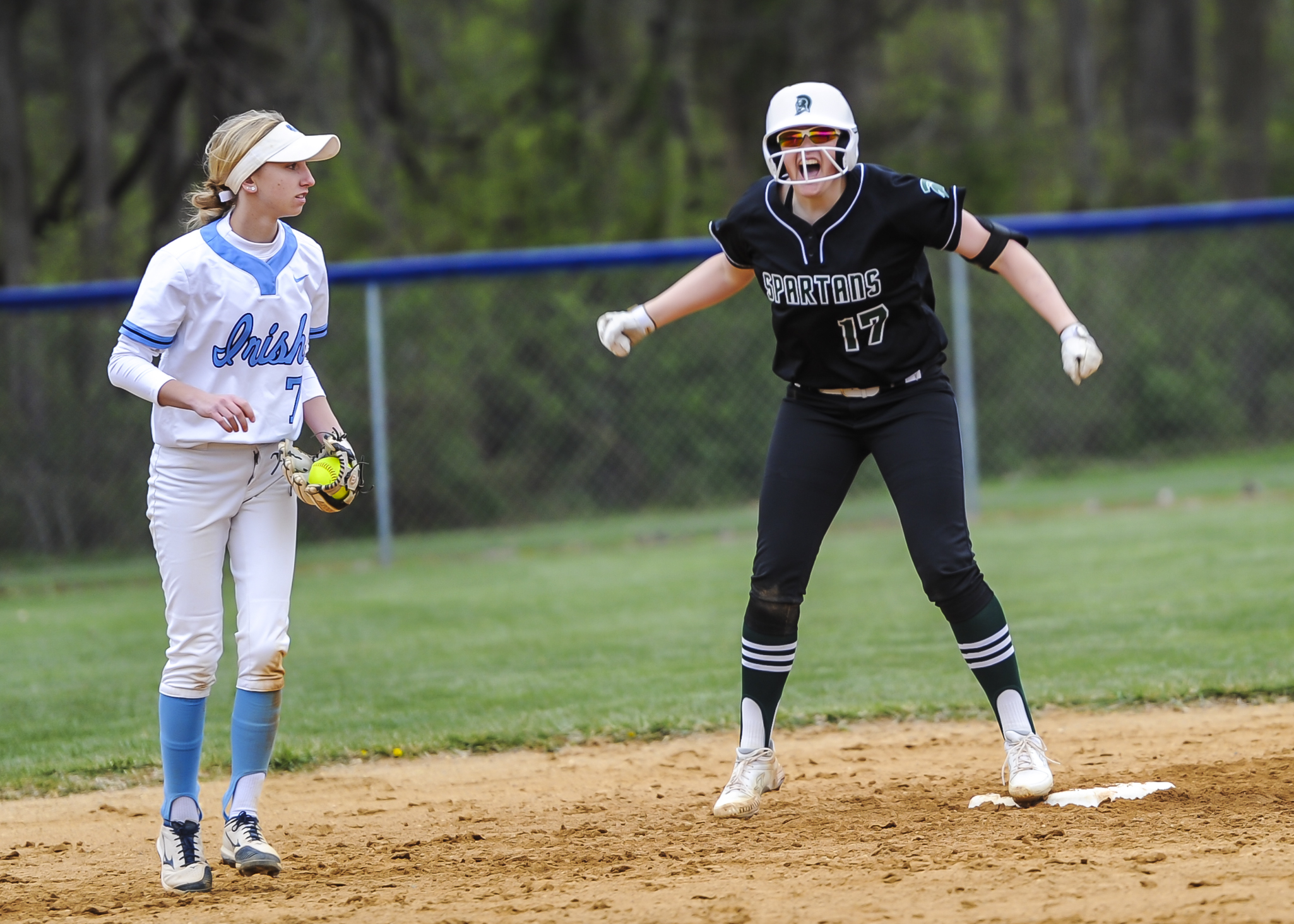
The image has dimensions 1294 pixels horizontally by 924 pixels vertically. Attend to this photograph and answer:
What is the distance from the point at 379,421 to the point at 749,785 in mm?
8122

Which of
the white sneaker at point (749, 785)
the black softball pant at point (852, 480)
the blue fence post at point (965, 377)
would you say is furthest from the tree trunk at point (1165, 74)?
the white sneaker at point (749, 785)

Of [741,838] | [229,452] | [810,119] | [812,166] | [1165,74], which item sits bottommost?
[741,838]

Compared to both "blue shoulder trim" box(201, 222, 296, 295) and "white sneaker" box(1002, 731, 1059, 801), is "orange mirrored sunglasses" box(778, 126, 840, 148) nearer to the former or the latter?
"blue shoulder trim" box(201, 222, 296, 295)

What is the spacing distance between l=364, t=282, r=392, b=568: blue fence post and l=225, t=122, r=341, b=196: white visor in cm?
805

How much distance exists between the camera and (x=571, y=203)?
17.4 m

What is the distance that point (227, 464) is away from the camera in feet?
13.6

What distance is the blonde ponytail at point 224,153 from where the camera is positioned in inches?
163

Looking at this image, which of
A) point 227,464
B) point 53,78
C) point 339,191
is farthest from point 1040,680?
point 53,78

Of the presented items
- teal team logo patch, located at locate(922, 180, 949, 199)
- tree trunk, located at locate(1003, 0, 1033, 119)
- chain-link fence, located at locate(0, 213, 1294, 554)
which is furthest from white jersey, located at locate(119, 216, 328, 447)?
Answer: tree trunk, located at locate(1003, 0, 1033, 119)

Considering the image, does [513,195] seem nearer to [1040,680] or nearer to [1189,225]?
[1189,225]

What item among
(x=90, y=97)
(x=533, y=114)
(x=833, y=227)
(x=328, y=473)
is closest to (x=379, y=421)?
(x=533, y=114)

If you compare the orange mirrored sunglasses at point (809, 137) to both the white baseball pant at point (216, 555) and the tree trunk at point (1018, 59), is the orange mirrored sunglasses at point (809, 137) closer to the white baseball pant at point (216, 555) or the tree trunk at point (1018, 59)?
the white baseball pant at point (216, 555)

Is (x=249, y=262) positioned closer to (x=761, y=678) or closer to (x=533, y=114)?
(x=761, y=678)

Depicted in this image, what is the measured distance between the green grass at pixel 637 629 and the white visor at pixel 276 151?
266 centimetres
